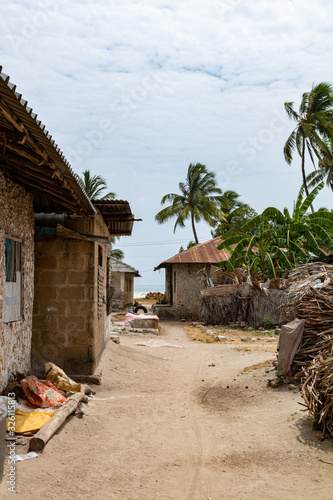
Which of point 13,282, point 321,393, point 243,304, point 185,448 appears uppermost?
point 13,282

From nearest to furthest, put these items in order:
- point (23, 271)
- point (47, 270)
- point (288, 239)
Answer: point (23, 271) → point (47, 270) → point (288, 239)

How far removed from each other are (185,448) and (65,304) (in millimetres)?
3700

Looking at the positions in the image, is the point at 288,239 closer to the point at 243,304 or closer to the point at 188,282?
the point at 243,304

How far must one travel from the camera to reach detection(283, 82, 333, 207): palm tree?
2339 centimetres

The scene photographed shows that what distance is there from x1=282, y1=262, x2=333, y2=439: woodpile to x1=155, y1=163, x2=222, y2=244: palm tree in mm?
23465

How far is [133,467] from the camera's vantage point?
4449 mm

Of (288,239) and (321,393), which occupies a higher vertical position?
(288,239)

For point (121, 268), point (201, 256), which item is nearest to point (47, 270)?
point (201, 256)

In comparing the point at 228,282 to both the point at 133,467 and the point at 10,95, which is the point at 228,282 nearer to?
the point at 133,467

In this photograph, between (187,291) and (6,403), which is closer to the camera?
(6,403)

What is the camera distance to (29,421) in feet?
17.0

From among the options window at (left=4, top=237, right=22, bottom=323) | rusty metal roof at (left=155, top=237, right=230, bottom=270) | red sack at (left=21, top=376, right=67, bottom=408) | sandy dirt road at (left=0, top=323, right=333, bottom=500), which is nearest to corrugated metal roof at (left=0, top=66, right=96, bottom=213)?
window at (left=4, top=237, right=22, bottom=323)

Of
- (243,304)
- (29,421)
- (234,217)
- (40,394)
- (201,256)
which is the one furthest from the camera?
(234,217)

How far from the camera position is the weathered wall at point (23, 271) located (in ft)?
18.5
